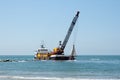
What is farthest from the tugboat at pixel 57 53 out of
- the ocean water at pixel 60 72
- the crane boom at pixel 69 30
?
the ocean water at pixel 60 72

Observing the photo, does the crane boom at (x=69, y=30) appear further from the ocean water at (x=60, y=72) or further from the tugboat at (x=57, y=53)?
the ocean water at (x=60, y=72)

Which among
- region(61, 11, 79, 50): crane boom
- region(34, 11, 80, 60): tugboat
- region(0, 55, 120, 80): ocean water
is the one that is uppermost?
region(61, 11, 79, 50): crane boom

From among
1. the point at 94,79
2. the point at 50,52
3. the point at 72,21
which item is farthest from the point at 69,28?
the point at 94,79

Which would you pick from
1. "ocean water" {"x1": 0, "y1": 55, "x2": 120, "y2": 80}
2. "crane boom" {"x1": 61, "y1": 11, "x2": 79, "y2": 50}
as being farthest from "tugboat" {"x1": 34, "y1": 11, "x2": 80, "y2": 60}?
"ocean water" {"x1": 0, "y1": 55, "x2": 120, "y2": 80}

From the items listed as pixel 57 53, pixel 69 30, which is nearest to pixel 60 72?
pixel 57 53

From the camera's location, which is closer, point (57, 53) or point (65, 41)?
point (57, 53)

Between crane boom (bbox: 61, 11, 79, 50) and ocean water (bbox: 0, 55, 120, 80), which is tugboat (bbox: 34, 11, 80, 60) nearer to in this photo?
crane boom (bbox: 61, 11, 79, 50)

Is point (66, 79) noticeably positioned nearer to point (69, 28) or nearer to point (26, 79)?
point (26, 79)

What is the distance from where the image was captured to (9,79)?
37750 millimetres

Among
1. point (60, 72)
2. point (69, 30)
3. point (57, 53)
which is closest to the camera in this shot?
point (60, 72)

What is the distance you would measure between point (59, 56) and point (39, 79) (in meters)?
62.8

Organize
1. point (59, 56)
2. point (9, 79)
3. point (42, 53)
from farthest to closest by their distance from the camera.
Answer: point (42, 53)
point (59, 56)
point (9, 79)

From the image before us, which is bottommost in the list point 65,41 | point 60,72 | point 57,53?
point 60,72

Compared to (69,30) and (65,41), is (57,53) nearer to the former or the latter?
(65,41)
